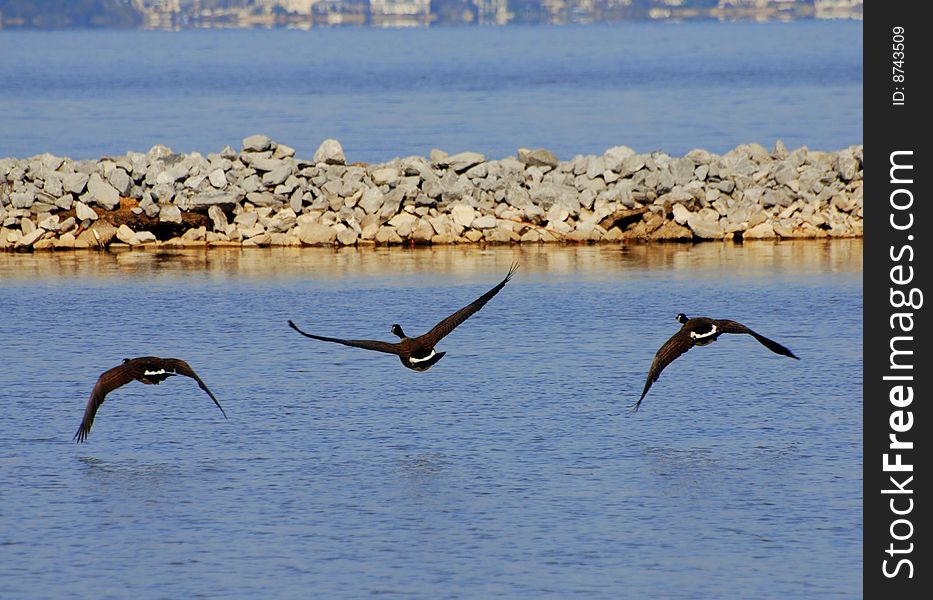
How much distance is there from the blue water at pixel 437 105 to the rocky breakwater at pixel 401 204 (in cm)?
2349

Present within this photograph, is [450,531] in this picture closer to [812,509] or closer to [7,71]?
[812,509]

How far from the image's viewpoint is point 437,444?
19797 millimetres

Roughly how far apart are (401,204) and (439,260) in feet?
11.1

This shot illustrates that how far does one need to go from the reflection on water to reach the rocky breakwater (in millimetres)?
562

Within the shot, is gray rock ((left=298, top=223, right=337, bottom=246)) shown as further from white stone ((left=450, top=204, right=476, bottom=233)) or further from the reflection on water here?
white stone ((left=450, top=204, right=476, bottom=233))

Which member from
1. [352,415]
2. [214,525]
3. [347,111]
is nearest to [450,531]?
[214,525]

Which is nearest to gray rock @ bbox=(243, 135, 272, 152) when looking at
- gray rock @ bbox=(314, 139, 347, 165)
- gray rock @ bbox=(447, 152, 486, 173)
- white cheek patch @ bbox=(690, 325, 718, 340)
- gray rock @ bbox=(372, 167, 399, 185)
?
gray rock @ bbox=(314, 139, 347, 165)

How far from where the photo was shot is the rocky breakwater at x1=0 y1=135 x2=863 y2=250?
3700cm

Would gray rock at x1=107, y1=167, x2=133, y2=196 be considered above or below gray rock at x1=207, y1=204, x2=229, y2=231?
above

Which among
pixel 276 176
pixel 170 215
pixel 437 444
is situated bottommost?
pixel 437 444

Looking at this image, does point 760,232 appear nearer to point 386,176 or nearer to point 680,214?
point 680,214

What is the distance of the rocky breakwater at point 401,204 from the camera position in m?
37.0

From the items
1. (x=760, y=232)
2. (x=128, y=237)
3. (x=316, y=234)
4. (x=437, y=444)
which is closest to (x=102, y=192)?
(x=128, y=237)

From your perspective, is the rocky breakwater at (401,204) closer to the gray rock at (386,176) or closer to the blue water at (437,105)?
the gray rock at (386,176)
